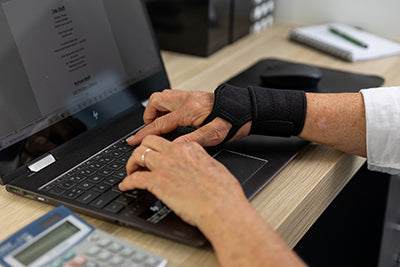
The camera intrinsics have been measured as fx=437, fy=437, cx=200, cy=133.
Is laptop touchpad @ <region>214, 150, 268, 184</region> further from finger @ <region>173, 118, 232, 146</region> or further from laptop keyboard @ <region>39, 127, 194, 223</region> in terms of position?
laptop keyboard @ <region>39, 127, 194, 223</region>

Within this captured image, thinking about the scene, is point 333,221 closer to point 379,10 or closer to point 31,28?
point 379,10

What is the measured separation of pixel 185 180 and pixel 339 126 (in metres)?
0.31

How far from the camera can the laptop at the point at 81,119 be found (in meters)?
0.58

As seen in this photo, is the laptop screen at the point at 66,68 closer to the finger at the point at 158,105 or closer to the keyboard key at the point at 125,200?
the finger at the point at 158,105

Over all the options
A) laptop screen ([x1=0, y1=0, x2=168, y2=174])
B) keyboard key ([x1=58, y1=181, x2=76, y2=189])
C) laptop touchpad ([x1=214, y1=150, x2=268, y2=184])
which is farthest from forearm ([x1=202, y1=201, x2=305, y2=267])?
laptop screen ([x1=0, y1=0, x2=168, y2=174])

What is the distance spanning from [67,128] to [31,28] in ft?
0.55

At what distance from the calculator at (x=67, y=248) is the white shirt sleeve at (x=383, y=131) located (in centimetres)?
41

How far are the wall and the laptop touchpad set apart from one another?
0.84 metres

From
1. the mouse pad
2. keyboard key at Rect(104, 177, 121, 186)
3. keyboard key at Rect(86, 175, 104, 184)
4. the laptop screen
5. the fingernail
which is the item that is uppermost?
the laptop screen

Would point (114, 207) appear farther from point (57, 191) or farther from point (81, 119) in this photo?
point (81, 119)

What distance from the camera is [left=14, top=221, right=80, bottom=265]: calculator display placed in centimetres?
48

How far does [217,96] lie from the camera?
70cm

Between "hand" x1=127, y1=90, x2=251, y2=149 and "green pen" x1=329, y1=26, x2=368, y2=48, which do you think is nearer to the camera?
"hand" x1=127, y1=90, x2=251, y2=149

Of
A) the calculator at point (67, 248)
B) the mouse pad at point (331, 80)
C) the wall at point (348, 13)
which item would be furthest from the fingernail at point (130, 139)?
the wall at point (348, 13)
